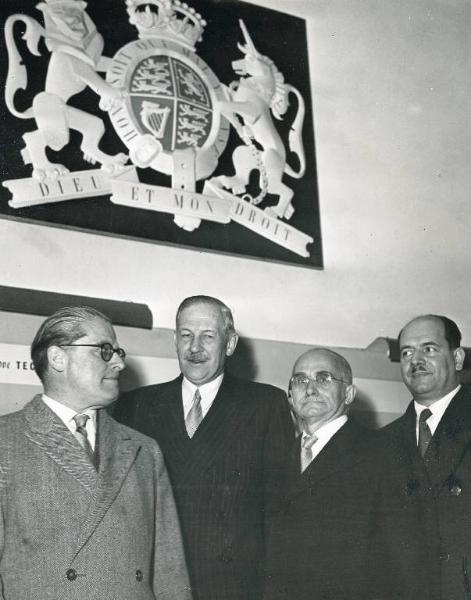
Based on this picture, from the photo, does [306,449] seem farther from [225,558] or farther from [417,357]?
[417,357]

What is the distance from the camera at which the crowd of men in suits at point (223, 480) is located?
2322 mm

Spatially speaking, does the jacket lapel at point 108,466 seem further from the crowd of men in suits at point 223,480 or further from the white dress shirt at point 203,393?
the white dress shirt at point 203,393

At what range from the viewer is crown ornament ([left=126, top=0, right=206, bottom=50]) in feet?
14.0

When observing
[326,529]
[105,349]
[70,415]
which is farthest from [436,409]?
[70,415]

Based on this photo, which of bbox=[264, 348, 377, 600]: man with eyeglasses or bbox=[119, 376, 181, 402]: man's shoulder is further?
bbox=[119, 376, 181, 402]: man's shoulder

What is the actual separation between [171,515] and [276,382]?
4.62 ft

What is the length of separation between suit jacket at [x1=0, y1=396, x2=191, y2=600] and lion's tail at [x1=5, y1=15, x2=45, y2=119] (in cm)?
182

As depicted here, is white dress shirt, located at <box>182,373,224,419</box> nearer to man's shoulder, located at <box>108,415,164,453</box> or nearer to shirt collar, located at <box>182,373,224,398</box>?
shirt collar, located at <box>182,373,224,398</box>

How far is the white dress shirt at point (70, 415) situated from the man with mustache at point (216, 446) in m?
0.50

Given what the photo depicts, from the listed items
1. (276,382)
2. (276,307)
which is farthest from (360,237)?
(276,382)

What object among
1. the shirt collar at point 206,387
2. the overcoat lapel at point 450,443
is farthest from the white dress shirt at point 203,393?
the overcoat lapel at point 450,443

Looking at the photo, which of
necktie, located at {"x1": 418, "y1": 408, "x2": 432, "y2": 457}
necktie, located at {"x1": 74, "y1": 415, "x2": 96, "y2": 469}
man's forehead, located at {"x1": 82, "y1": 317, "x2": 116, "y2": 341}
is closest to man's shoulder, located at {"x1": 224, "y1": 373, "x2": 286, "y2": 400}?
necktie, located at {"x1": 418, "y1": 408, "x2": 432, "y2": 457}

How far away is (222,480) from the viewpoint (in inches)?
114

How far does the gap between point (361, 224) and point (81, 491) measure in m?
2.75
